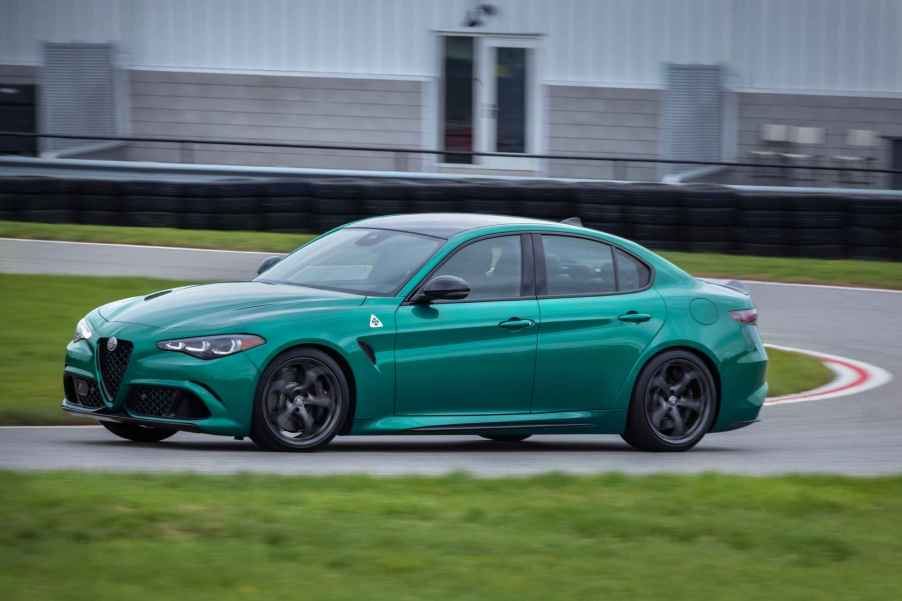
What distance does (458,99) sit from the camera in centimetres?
3195

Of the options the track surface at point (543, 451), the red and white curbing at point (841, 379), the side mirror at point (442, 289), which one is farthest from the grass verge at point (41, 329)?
the red and white curbing at point (841, 379)

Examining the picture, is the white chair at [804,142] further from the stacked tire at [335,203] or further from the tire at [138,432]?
the tire at [138,432]

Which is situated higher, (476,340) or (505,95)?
(505,95)

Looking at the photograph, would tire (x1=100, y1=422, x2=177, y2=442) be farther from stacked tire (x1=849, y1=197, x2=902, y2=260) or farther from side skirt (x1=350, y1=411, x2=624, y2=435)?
stacked tire (x1=849, y1=197, x2=902, y2=260)

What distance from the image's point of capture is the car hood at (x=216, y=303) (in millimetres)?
8883

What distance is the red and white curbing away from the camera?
13.1m

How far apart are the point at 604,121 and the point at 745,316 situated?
20.8 m

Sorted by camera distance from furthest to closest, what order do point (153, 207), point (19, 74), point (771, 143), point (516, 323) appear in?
point (19, 74) → point (771, 143) → point (153, 207) → point (516, 323)

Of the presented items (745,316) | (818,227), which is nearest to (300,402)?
(745,316)

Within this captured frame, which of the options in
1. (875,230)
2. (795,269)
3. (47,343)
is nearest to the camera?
(47,343)

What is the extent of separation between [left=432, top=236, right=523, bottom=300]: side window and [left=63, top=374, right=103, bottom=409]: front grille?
2.11 metres

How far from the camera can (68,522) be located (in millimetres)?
6109

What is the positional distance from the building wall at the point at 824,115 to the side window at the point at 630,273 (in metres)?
20.2

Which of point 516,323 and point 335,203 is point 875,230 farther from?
point 516,323
